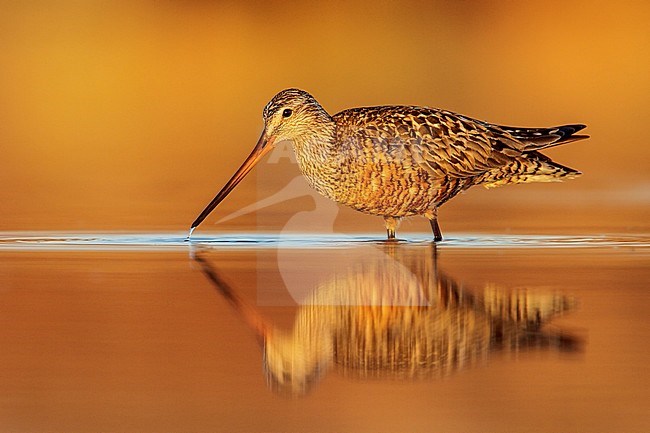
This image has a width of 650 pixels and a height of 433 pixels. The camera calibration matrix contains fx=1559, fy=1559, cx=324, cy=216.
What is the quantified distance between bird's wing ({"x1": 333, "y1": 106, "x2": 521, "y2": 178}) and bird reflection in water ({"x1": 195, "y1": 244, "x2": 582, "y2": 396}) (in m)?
2.34

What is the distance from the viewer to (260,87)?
53.2 ft

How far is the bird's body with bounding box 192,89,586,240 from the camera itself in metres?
8.74

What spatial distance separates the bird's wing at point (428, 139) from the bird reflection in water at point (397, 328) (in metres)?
2.34

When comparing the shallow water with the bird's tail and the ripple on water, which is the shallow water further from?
the bird's tail

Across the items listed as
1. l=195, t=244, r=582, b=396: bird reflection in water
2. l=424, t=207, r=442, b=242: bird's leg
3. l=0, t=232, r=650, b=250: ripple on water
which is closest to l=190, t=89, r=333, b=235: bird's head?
l=0, t=232, r=650, b=250: ripple on water

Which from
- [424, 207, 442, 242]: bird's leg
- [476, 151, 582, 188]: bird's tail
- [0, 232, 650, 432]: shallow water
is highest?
[476, 151, 582, 188]: bird's tail

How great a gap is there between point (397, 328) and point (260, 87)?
1138cm

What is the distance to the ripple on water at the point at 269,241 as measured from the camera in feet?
25.9

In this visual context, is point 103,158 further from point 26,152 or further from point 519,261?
point 519,261

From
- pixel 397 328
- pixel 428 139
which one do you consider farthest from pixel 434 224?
pixel 397 328

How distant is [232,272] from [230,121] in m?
8.83

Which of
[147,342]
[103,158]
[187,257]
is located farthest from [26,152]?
[147,342]

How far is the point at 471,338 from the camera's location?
473 cm

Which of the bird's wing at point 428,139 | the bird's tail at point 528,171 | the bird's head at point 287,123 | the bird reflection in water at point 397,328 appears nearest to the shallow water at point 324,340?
the bird reflection in water at point 397,328
